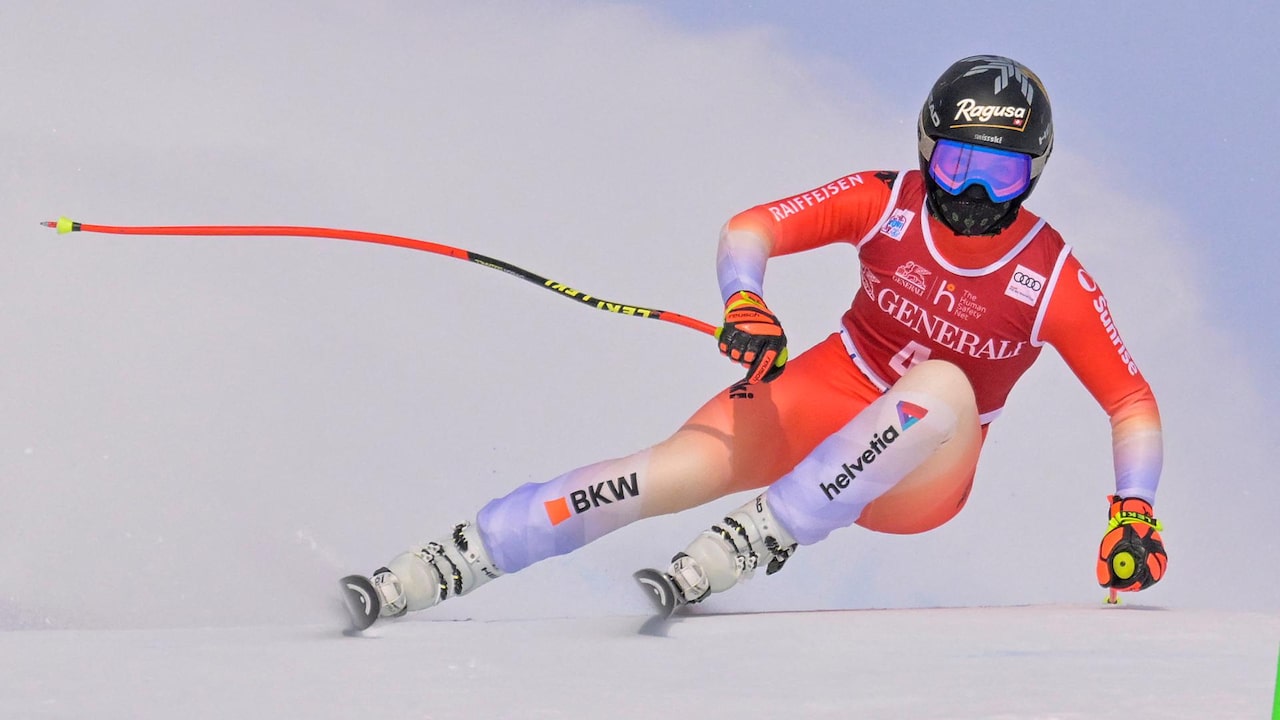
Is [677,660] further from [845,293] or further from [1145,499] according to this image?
[845,293]

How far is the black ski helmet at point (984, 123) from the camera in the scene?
307cm

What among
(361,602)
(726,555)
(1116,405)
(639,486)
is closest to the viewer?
(361,602)

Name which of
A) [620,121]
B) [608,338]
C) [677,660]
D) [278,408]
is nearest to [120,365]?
[278,408]

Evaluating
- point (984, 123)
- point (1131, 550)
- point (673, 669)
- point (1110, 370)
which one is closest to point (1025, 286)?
point (1110, 370)

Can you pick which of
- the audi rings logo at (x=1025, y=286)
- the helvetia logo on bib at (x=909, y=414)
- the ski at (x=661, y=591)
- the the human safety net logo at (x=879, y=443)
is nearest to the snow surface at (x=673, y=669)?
the ski at (x=661, y=591)

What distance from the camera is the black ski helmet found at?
307cm

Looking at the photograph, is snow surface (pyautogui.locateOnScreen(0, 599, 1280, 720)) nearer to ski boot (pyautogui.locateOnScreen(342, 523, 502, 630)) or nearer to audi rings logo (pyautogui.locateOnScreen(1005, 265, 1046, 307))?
ski boot (pyautogui.locateOnScreen(342, 523, 502, 630))

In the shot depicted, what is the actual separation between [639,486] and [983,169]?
1.07 metres

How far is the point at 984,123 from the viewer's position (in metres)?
3.07

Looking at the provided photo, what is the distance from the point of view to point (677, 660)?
2.49 meters

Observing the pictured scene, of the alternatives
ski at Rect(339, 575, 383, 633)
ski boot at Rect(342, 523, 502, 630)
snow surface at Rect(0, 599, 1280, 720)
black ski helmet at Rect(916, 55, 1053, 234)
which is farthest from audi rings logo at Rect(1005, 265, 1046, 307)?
ski at Rect(339, 575, 383, 633)

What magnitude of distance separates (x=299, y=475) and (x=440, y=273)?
135cm

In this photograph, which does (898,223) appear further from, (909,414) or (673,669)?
(673,669)

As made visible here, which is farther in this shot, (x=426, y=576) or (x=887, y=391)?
(x=887, y=391)
